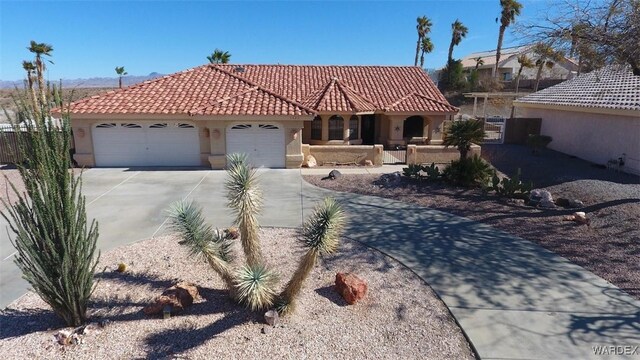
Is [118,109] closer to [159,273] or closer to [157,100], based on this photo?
[157,100]

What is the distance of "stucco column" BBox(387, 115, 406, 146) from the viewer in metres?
23.8

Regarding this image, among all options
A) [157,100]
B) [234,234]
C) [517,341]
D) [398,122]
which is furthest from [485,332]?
[398,122]

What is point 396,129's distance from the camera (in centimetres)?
2392

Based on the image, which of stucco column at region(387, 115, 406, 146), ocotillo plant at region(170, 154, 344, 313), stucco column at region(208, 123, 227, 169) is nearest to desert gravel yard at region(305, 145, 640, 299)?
stucco column at region(208, 123, 227, 169)

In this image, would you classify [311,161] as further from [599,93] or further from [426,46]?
[426,46]

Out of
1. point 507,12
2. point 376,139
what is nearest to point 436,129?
point 376,139

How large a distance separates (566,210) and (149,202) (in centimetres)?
1297

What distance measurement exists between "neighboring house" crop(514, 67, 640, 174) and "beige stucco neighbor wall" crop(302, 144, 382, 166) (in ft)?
29.6

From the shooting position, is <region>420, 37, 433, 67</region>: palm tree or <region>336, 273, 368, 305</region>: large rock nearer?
<region>336, 273, 368, 305</region>: large rock

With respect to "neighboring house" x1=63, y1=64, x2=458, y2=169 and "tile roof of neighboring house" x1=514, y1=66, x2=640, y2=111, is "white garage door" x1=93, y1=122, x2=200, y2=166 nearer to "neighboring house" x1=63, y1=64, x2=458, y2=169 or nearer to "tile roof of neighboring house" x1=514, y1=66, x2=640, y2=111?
"neighboring house" x1=63, y1=64, x2=458, y2=169

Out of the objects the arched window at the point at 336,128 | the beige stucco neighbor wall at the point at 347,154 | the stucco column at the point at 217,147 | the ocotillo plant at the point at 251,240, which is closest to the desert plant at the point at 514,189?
the beige stucco neighbor wall at the point at 347,154

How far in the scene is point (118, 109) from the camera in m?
17.7

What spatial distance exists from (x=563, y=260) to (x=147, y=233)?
9785 mm

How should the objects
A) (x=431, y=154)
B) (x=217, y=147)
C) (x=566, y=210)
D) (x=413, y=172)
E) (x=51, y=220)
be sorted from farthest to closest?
(x=431, y=154) < (x=217, y=147) < (x=413, y=172) < (x=566, y=210) < (x=51, y=220)
